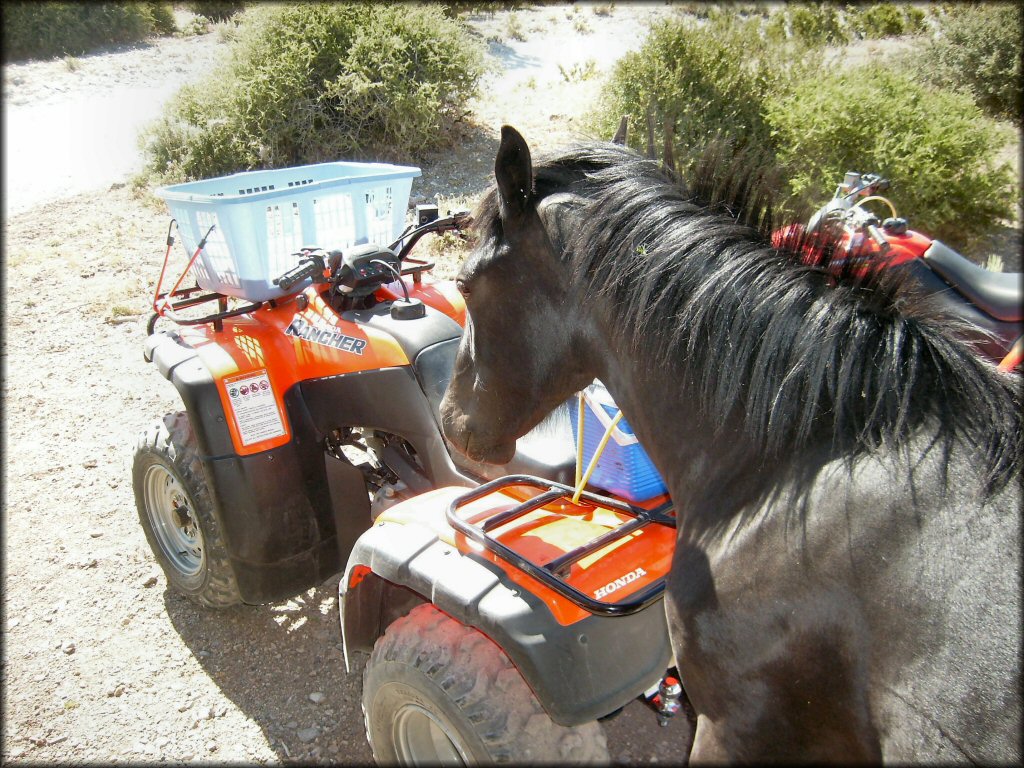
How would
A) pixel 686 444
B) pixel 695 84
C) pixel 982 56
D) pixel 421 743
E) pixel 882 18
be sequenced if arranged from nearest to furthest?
1. pixel 686 444
2. pixel 421 743
3. pixel 982 56
4. pixel 695 84
5. pixel 882 18

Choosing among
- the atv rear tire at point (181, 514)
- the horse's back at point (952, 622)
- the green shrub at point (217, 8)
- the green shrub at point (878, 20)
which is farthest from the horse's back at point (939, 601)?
the green shrub at point (217, 8)

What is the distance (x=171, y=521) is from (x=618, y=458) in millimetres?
2329

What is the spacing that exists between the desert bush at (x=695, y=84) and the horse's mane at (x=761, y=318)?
7.67 m

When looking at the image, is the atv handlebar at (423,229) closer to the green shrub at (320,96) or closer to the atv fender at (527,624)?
the atv fender at (527,624)

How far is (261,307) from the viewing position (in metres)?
3.10

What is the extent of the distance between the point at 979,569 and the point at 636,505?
1139mm

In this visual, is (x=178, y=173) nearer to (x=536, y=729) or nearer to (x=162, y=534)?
(x=162, y=534)

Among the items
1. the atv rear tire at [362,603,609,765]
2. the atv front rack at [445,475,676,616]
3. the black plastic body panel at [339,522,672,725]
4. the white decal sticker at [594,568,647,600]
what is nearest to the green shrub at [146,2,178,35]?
the atv front rack at [445,475,676,616]

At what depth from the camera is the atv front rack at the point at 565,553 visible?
175 cm

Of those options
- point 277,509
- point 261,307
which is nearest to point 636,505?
point 277,509

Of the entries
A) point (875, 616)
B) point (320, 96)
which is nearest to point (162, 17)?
point (320, 96)

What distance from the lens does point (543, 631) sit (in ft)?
5.63

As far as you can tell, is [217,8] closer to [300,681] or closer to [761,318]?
[300,681]

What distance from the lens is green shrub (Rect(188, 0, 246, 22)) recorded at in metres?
12.9
